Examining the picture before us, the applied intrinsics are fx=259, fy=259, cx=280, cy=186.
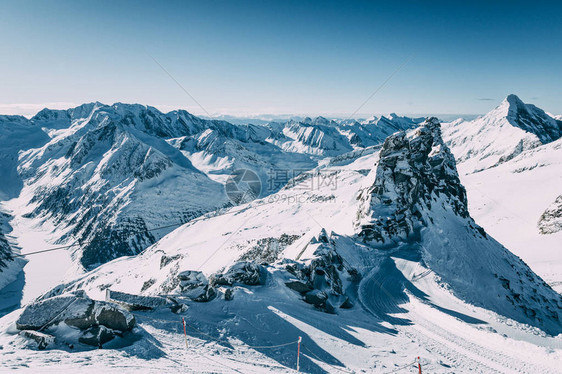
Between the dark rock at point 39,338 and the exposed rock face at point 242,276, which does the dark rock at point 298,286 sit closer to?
the exposed rock face at point 242,276

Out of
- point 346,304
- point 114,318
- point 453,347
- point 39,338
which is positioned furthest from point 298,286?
point 39,338

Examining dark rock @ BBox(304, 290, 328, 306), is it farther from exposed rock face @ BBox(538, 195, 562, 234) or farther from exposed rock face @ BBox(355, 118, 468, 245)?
exposed rock face @ BBox(538, 195, 562, 234)

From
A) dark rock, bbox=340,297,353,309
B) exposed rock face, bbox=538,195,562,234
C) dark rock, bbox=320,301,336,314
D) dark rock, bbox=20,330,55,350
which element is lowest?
dark rock, bbox=340,297,353,309

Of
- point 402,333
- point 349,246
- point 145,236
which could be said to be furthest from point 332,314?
point 145,236

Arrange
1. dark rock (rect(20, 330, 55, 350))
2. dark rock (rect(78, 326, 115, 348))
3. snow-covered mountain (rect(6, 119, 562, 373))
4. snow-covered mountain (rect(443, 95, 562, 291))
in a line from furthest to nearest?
snow-covered mountain (rect(443, 95, 562, 291)), snow-covered mountain (rect(6, 119, 562, 373)), dark rock (rect(78, 326, 115, 348)), dark rock (rect(20, 330, 55, 350))

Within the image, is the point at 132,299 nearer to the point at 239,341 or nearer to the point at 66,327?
the point at 66,327

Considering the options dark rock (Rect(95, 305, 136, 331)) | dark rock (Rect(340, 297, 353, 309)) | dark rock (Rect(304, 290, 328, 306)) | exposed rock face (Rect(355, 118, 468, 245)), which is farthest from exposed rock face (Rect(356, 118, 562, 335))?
dark rock (Rect(95, 305, 136, 331))

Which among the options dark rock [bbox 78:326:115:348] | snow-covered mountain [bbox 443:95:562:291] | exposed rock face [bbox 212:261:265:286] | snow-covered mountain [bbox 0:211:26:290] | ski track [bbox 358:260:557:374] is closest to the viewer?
dark rock [bbox 78:326:115:348]
